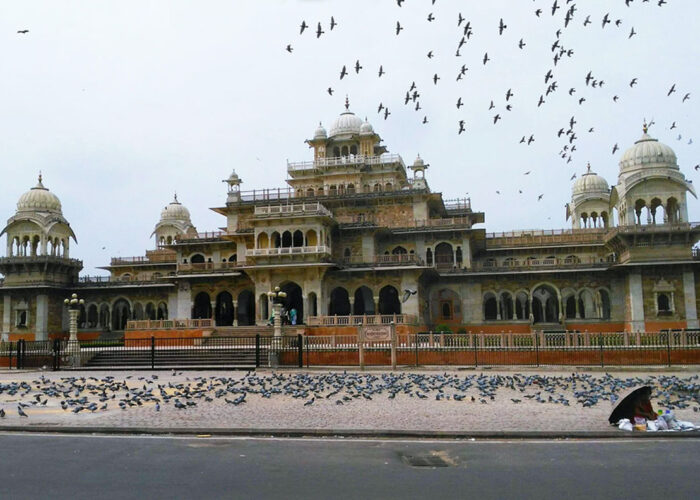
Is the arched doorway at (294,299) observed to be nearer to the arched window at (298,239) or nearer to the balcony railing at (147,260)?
the arched window at (298,239)

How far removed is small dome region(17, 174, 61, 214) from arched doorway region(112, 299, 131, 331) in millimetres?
8724

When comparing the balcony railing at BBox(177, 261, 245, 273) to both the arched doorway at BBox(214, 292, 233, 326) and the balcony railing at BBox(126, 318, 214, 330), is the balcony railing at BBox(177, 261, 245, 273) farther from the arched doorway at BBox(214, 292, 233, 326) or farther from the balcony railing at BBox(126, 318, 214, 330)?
the balcony railing at BBox(126, 318, 214, 330)

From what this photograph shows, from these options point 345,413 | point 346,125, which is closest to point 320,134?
point 346,125

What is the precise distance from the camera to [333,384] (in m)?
18.7

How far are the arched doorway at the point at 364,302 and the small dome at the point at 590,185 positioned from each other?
84.5 feet

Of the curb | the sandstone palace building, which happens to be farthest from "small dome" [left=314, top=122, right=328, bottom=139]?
the curb

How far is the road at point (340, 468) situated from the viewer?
278 inches

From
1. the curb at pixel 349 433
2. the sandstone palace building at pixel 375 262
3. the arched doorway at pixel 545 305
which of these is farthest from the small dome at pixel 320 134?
the curb at pixel 349 433

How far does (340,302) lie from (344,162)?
441 inches

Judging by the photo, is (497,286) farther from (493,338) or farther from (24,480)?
(24,480)

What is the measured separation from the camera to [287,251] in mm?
41969

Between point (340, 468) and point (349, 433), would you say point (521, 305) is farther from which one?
point (340, 468)

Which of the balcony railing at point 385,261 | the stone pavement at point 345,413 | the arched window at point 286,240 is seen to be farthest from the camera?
the arched window at point 286,240

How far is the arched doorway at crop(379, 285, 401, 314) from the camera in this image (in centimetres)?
4575
